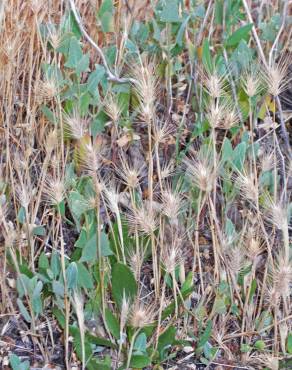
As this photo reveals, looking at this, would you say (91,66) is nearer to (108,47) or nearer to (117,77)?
(108,47)

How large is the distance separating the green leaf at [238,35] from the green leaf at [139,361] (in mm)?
827

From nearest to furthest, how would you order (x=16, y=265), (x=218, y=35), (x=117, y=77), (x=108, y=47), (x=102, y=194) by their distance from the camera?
(x=16, y=265)
(x=102, y=194)
(x=117, y=77)
(x=108, y=47)
(x=218, y=35)

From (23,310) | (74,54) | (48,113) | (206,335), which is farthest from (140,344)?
(74,54)

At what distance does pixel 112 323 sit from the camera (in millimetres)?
1410

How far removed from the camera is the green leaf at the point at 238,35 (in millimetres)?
1774

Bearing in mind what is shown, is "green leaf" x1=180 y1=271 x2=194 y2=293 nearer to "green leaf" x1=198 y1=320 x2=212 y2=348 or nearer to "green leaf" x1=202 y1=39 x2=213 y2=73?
"green leaf" x1=198 y1=320 x2=212 y2=348

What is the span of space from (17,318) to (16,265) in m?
0.13

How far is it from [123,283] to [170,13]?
67 cm

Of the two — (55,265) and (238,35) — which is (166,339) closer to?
(55,265)

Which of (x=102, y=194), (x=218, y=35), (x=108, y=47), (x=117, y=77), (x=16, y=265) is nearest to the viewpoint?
(x=16, y=265)

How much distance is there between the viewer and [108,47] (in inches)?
72.7

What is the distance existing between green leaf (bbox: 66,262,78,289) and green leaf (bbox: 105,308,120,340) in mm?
81

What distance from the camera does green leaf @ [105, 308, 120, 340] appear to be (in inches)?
55.4

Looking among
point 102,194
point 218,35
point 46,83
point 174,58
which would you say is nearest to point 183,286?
point 102,194
